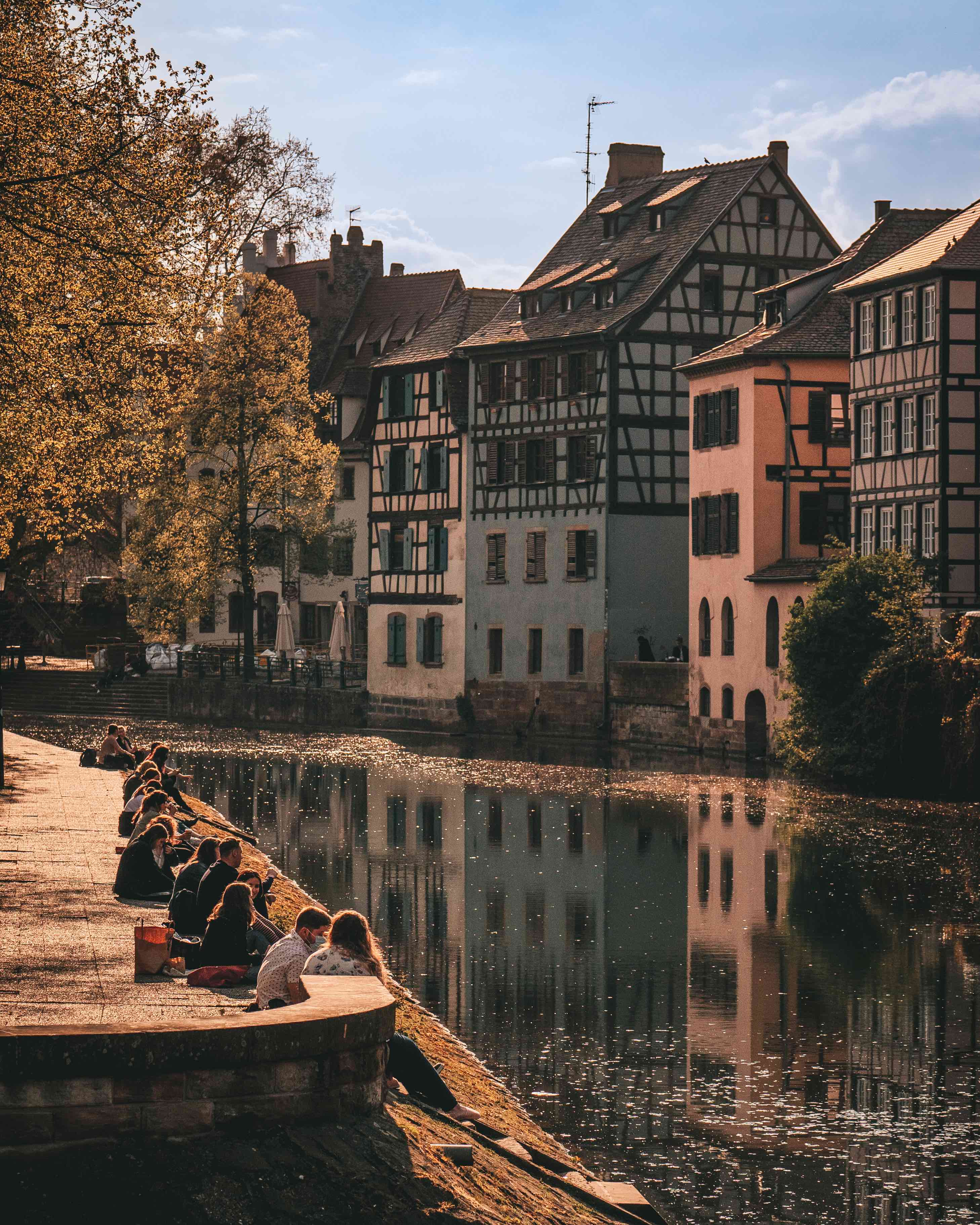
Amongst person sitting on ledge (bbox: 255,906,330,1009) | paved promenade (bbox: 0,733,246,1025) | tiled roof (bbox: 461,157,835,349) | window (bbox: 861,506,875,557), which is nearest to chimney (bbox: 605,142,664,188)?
tiled roof (bbox: 461,157,835,349)

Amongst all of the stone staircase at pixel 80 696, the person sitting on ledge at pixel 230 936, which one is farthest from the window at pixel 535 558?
the person sitting on ledge at pixel 230 936

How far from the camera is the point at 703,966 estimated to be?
21.4 metres

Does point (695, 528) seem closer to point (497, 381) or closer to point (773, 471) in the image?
point (773, 471)

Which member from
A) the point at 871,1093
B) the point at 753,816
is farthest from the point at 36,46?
the point at 753,816

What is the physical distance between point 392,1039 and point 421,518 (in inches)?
2022

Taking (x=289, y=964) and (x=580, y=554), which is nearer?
(x=289, y=964)

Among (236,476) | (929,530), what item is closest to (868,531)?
(929,530)

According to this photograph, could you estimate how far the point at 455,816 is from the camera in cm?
3538

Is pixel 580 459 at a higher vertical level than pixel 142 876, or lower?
higher

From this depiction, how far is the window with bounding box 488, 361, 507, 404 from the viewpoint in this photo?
58.3 m

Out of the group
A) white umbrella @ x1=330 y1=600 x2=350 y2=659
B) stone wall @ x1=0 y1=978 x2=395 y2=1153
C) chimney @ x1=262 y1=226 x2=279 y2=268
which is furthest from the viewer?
chimney @ x1=262 y1=226 x2=279 y2=268

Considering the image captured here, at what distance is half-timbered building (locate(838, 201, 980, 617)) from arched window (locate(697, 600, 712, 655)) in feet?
19.5

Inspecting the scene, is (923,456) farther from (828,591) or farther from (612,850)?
(612,850)

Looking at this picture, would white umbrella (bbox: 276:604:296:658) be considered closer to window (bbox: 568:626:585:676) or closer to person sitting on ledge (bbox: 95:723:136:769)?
window (bbox: 568:626:585:676)
